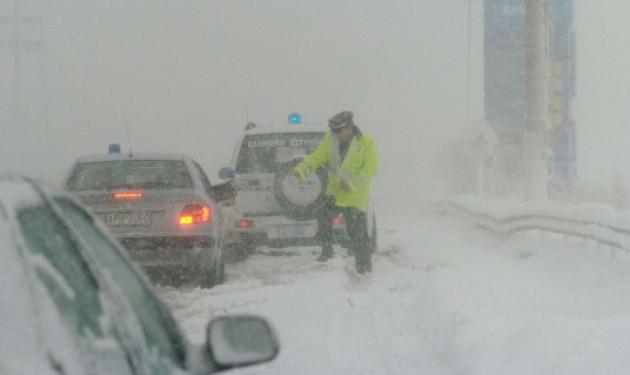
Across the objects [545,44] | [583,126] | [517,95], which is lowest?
[583,126]

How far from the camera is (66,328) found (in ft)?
6.80

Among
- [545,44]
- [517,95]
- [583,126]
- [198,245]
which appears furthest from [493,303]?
[583,126]

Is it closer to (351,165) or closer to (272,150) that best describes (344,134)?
(351,165)

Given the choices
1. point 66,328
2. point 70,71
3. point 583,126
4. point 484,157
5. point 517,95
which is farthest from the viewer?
point 70,71

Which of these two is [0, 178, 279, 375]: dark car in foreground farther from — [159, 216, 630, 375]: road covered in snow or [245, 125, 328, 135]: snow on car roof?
[245, 125, 328, 135]: snow on car roof

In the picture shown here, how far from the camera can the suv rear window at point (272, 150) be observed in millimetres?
13461

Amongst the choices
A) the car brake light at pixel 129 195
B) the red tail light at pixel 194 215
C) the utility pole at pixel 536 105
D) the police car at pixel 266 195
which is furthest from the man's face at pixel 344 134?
the utility pole at pixel 536 105

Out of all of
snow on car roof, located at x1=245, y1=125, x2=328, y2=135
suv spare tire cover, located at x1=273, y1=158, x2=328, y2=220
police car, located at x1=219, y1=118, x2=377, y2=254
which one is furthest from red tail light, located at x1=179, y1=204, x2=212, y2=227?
snow on car roof, located at x1=245, y1=125, x2=328, y2=135

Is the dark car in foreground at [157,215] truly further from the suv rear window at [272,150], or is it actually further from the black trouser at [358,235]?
the suv rear window at [272,150]

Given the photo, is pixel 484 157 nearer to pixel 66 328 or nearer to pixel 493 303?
pixel 493 303

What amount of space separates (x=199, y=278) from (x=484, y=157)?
1797cm

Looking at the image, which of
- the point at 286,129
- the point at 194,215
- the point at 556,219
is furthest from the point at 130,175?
the point at 556,219

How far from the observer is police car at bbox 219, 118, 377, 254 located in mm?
13312

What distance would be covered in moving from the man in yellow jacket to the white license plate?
4.16 ft
